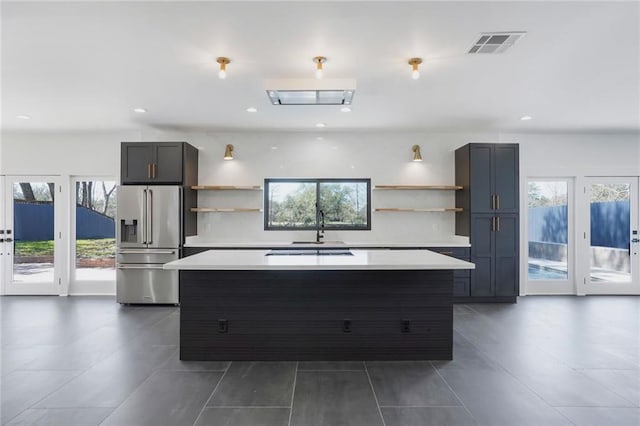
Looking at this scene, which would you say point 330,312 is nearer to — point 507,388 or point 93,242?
point 507,388

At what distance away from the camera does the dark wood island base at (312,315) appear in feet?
9.89

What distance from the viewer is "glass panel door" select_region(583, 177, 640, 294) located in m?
5.64

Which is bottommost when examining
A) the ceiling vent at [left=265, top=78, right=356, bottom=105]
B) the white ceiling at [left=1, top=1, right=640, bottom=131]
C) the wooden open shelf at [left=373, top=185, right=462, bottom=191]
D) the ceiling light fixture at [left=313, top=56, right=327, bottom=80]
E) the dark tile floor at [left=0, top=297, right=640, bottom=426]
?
the dark tile floor at [left=0, top=297, right=640, bottom=426]

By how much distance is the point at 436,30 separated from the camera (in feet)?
8.35

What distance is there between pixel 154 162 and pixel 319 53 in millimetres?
3305

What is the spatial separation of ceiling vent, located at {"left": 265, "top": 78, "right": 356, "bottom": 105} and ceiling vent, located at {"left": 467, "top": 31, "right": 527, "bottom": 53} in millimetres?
983

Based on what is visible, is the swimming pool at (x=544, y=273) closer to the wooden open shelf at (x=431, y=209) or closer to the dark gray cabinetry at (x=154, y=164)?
the wooden open shelf at (x=431, y=209)

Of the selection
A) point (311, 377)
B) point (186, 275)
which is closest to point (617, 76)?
point (311, 377)

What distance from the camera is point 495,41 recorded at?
2668 mm

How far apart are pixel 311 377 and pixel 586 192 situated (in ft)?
18.0

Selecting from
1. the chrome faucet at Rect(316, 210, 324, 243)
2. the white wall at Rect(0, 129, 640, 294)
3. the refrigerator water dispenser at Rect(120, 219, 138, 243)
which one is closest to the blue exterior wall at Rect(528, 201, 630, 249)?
the white wall at Rect(0, 129, 640, 294)

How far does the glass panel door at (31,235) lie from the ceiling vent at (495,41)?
6202 millimetres

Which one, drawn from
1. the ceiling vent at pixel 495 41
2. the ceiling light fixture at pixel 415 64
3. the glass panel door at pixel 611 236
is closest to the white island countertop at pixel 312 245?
the glass panel door at pixel 611 236

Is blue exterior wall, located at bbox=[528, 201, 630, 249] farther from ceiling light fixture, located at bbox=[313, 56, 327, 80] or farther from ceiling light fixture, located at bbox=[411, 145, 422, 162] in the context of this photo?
ceiling light fixture, located at bbox=[313, 56, 327, 80]
